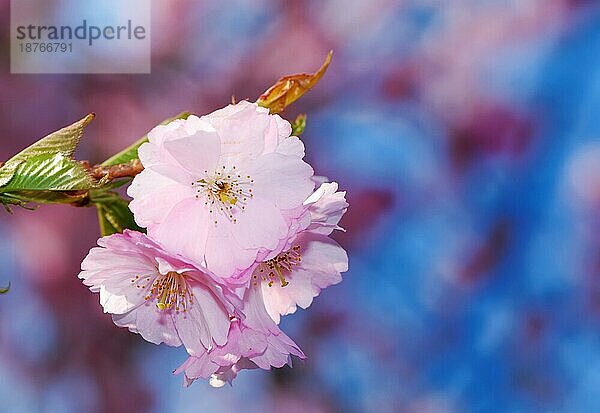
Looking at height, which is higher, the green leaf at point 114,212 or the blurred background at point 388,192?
the blurred background at point 388,192

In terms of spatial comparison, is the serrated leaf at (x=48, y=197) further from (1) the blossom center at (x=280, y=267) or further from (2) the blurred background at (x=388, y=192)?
(2) the blurred background at (x=388, y=192)

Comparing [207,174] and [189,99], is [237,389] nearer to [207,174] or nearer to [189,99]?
[189,99]

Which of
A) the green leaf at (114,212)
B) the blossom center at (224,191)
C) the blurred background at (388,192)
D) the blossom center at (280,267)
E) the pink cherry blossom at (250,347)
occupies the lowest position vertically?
the pink cherry blossom at (250,347)

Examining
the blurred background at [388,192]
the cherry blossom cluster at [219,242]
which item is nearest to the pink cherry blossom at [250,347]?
the cherry blossom cluster at [219,242]

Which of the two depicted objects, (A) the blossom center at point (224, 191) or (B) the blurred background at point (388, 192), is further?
(B) the blurred background at point (388, 192)

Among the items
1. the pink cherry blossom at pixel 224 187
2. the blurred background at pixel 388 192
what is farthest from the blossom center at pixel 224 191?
the blurred background at pixel 388 192

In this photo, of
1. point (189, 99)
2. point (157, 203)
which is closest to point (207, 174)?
point (157, 203)

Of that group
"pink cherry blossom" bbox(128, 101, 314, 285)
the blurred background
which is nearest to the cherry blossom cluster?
"pink cherry blossom" bbox(128, 101, 314, 285)
